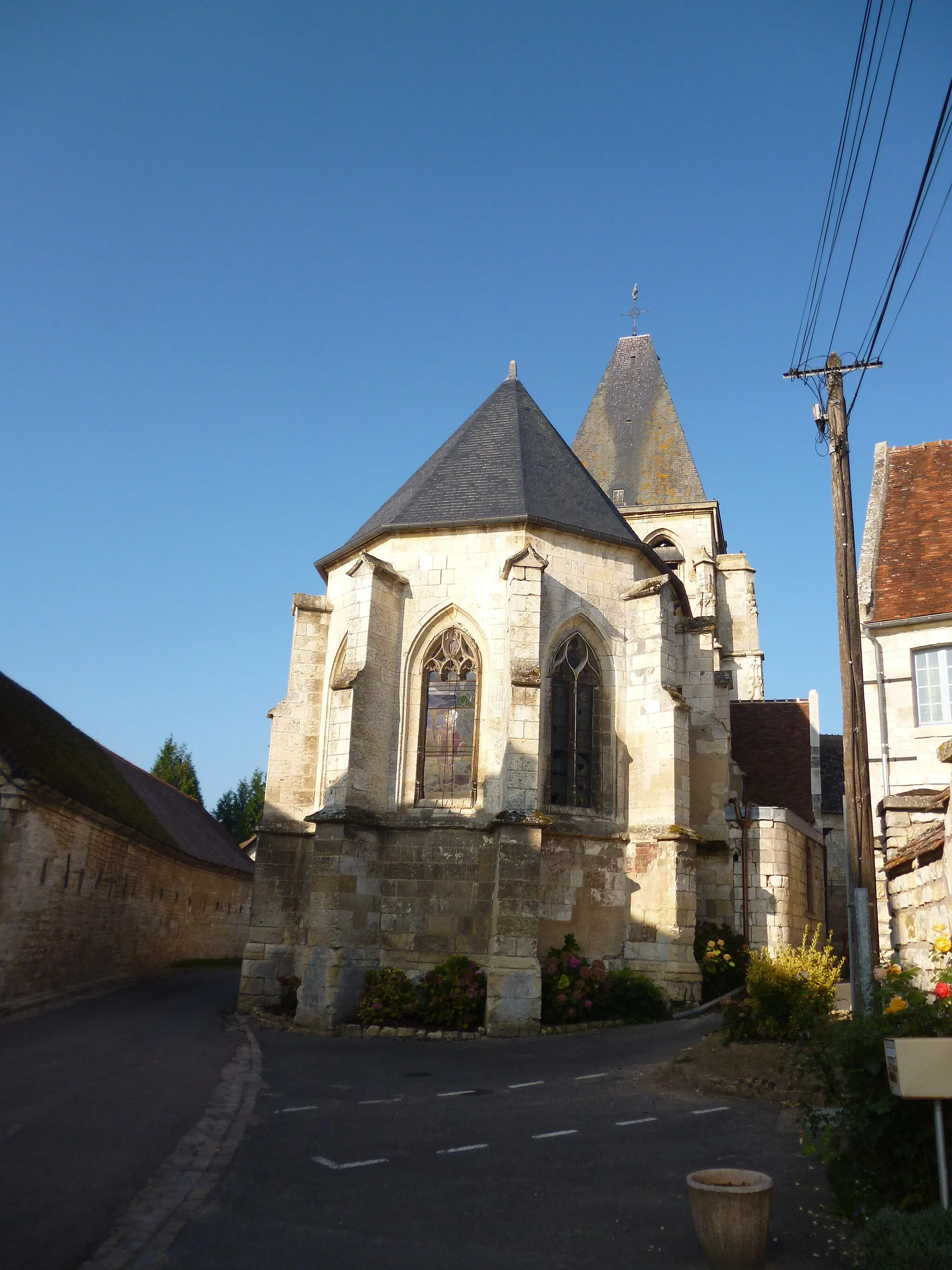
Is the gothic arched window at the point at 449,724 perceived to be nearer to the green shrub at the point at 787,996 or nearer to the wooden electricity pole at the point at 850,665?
the green shrub at the point at 787,996

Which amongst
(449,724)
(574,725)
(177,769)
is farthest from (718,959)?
(177,769)

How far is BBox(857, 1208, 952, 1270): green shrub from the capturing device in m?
3.89

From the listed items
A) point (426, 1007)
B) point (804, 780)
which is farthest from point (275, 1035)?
point (804, 780)

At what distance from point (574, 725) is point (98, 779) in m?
11.1

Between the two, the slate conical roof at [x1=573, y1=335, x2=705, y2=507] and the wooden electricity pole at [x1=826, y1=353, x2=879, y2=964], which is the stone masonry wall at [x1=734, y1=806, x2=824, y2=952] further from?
the slate conical roof at [x1=573, y1=335, x2=705, y2=507]

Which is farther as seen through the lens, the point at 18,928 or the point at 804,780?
the point at 804,780

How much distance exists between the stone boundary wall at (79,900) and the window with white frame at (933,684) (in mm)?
14156

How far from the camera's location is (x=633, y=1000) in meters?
13.8

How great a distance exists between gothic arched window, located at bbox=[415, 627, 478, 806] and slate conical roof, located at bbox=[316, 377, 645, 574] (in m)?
2.03

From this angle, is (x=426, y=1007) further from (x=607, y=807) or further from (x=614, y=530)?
(x=614, y=530)

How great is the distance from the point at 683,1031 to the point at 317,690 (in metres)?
8.07

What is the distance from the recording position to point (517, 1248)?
4.94m

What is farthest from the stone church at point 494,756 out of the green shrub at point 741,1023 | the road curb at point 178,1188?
the road curb at point 178,1188

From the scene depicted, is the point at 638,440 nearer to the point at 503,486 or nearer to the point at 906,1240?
the point at 503,486
